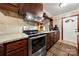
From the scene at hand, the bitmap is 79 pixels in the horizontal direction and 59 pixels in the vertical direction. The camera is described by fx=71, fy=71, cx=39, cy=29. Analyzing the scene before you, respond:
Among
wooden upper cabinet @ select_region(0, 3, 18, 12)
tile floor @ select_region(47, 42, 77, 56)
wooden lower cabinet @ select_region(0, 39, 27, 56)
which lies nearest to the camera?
wooden lower cabinet @ select_region(0, 39, 27, 56)

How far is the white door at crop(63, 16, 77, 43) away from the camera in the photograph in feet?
4.09

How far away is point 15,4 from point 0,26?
0.43m

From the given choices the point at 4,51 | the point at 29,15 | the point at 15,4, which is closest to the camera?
the point at 4,51

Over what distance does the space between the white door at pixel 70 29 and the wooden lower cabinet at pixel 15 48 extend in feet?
2.61

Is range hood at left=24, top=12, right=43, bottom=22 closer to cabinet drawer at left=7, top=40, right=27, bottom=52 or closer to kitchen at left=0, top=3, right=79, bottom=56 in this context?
kitchen at left=0, top=3, right=79, bottom=56

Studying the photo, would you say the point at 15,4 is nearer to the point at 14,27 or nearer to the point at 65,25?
the point at 14,27

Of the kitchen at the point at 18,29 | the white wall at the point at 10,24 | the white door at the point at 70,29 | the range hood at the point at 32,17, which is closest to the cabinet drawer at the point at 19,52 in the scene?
the kitchen at the point at 18,29

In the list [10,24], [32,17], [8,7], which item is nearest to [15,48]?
[10,24]

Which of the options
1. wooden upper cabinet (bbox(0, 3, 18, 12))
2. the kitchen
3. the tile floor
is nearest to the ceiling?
the kitchen

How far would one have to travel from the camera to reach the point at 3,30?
3.73ft

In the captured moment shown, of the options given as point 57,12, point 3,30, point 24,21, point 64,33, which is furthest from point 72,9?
point 3,30

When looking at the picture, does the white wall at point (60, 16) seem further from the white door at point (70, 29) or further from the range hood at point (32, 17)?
the range hood at point (32, 17)

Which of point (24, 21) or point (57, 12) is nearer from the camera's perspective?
point (57, 12)

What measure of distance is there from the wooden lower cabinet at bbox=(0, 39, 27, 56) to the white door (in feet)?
2.61
